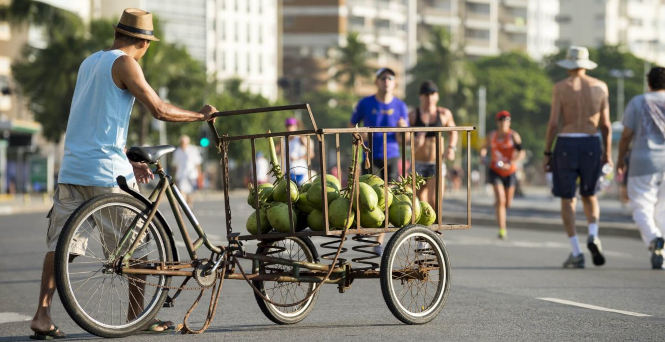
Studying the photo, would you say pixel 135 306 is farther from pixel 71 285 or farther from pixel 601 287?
pixel 601 287

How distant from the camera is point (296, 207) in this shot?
7949 mm

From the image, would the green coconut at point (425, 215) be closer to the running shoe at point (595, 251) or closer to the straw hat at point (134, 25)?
the straw hat at point (134, 25)

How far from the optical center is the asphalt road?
7.74 m

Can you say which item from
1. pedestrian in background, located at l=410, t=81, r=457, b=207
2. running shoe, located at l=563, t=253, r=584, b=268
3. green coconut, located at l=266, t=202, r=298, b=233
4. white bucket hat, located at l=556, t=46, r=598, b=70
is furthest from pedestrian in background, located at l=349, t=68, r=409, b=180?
green coconut, located at l=266, t=202, r=298, b=233

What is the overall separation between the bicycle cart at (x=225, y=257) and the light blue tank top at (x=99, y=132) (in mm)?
131

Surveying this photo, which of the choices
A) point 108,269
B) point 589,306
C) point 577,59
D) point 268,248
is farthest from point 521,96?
point 108,269

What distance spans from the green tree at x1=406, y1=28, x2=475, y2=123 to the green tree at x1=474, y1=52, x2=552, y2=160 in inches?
102

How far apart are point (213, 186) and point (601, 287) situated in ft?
320

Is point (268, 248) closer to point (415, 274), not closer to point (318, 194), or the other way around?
point (318, 194)

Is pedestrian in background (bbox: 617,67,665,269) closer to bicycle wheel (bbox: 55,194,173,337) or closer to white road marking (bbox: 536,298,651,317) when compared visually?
white road marking (bbox: 536,298,651,317)

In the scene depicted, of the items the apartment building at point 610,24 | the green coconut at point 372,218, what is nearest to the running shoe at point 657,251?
the green coconut at point 372,218

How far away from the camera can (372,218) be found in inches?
314

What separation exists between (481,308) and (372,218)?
62.5 inches

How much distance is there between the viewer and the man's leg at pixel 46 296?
7.33m
